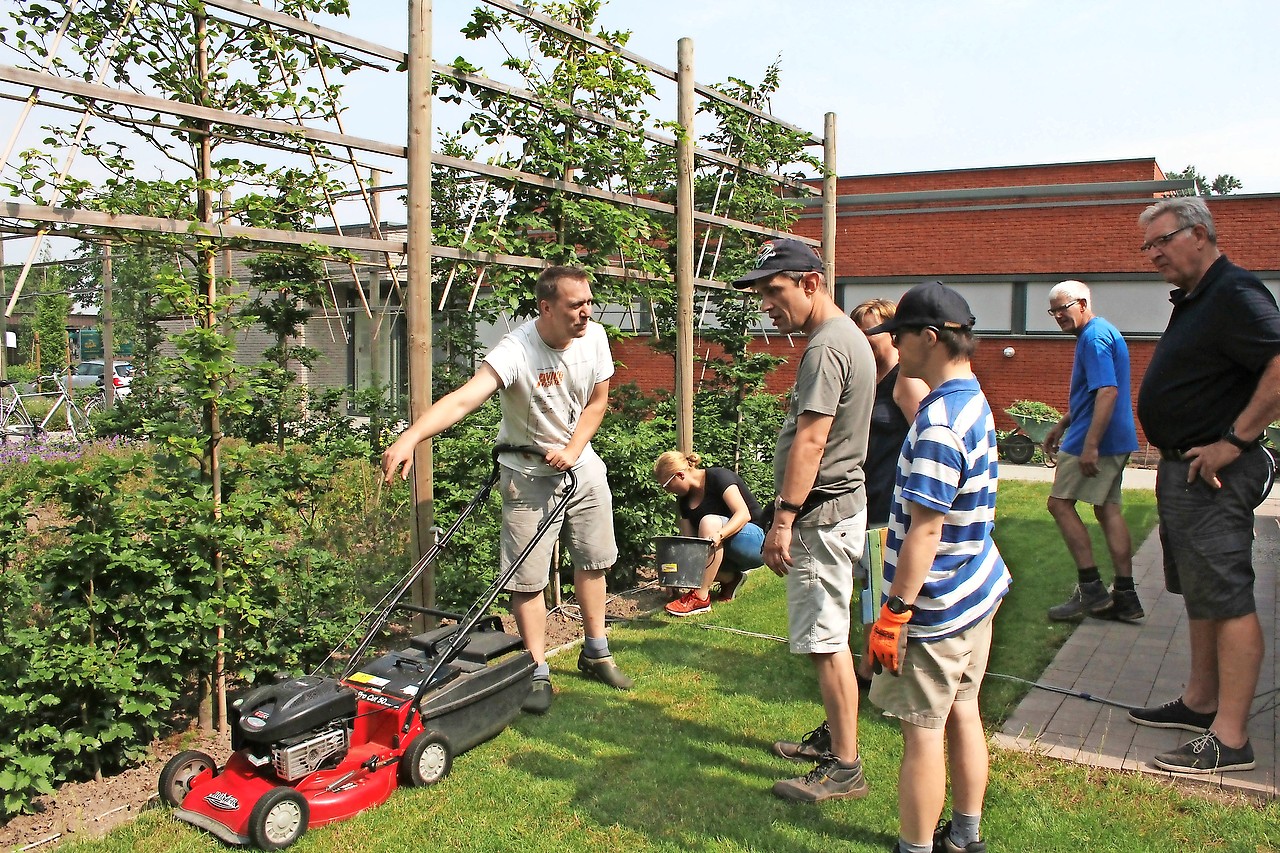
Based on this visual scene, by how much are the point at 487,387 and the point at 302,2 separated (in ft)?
6.97

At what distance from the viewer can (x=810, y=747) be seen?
13.1 ft

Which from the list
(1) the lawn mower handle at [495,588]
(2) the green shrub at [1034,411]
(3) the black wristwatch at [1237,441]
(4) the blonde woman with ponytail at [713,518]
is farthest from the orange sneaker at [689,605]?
(2) the green shrub at [1034,411]

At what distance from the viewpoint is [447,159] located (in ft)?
17.8

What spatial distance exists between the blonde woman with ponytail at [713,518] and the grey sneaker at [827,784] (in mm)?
2470

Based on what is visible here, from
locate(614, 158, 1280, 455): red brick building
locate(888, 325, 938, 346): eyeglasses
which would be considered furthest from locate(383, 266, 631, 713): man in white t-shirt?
locate(614, 158, 1280, 455): red brick building

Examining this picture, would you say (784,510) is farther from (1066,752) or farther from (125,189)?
(125,189)

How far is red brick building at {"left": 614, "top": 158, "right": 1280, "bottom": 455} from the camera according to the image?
17766 millimetres

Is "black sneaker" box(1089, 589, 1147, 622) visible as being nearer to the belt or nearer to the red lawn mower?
the belt

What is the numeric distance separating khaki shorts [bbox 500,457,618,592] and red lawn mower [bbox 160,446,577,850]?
29 cm

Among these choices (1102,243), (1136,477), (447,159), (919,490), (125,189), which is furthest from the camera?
(1102,243)

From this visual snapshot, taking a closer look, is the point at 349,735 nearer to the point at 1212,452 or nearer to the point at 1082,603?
the point at 1212,452

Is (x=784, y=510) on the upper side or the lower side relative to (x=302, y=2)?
lower


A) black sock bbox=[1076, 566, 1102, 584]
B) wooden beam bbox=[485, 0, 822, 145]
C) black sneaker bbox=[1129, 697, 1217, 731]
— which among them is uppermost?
wooden beam bbox=[485, 0, 822, 145]

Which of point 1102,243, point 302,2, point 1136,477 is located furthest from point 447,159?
point 1102,243
